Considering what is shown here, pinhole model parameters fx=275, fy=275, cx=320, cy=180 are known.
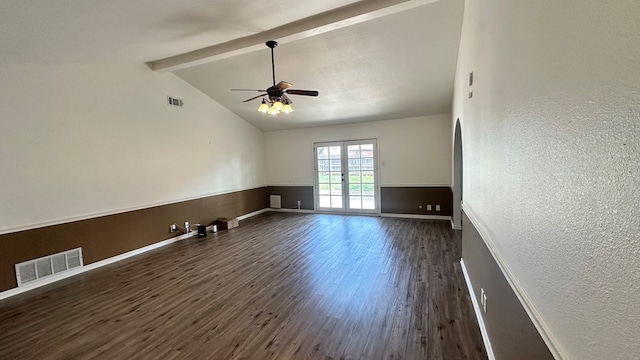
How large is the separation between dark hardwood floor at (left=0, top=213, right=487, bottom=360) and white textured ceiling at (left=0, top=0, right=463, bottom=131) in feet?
9.36

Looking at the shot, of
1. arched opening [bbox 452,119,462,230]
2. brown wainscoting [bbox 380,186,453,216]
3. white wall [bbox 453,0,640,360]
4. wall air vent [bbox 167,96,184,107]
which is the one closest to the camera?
white wall [bbox 453,0,640,360]

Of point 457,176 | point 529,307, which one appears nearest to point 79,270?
point 529,307

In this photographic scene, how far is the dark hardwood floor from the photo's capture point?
2.24m

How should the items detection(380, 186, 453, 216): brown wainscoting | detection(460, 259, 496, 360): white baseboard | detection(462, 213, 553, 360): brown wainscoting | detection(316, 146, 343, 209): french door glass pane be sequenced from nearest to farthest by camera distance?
1. detection(462, 213, 553, 360): brown wainscoting
2. detection(460, 259, 496, 360): white baseboard
3. detection(380, 186, 453, 216): brown wainscoting
4. detection(316, 146, 343, 209): french door glass pane

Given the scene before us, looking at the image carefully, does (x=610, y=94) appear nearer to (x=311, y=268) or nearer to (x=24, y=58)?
(x=311, y=268)

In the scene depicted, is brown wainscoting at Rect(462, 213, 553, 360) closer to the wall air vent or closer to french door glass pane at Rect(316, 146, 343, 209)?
french door glass pane at Rect(316, 146, 343, 209)

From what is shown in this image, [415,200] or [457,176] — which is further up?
[457,176]

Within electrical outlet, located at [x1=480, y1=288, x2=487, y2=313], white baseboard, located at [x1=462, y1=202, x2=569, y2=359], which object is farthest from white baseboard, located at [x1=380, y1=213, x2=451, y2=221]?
white baseboard, located at [x1=462, y1=202, x2=569, y2=359]

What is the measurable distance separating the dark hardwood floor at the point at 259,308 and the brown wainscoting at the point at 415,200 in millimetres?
1931

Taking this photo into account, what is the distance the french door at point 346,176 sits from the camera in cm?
727

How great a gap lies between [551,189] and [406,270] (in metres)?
2.90

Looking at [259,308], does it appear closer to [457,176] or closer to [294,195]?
[457,176]

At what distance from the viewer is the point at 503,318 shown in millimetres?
1664

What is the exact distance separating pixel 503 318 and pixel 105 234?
516 centimetres
